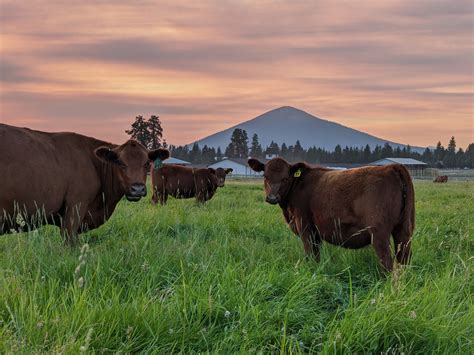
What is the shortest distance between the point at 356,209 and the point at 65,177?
4.09m

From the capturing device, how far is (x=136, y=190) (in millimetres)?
7340

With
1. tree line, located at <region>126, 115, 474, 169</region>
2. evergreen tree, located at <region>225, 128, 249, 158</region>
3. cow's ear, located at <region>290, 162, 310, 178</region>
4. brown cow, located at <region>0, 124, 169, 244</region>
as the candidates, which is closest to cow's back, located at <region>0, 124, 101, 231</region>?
brown cow, located at <region>0, 124, 169, 244</region>

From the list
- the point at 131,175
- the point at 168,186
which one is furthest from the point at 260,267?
the point at 168,186

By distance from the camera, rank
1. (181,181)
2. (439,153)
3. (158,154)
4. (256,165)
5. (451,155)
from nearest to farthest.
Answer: (158,154) < (256,165) < (181,181) < (451,155) < (439,153)

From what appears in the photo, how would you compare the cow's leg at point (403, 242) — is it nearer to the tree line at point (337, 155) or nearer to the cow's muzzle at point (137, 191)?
the cow's muzzle at point (137, 191)

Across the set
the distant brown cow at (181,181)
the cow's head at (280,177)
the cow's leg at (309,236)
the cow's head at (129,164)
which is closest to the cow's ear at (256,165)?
the cow's head at (280,177)

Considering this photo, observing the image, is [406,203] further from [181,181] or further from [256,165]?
[181,181]

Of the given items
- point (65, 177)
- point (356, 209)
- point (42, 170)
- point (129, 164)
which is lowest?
point (356, 209)

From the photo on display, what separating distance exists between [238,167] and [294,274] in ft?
380

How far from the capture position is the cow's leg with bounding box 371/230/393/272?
19.1 feet

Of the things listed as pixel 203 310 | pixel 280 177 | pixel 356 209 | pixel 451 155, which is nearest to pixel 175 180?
pixel 280 177

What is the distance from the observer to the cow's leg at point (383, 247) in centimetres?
582


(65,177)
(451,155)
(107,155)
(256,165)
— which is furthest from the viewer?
(451,155)

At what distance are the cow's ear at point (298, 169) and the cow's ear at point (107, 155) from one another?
2704 mm
